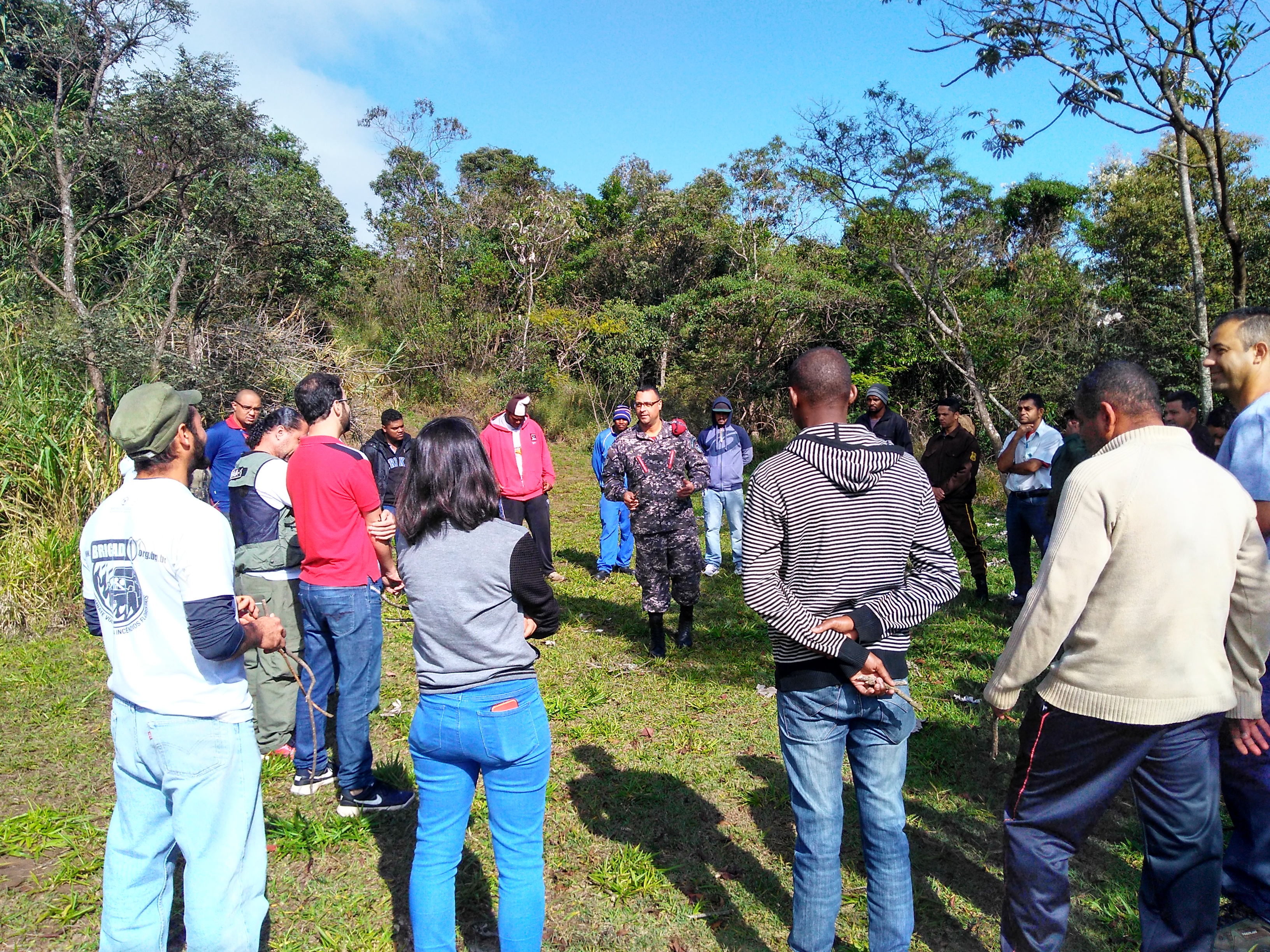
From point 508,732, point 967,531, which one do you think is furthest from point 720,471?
point 508,732

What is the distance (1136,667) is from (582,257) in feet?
71.9

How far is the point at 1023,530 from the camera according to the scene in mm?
7109

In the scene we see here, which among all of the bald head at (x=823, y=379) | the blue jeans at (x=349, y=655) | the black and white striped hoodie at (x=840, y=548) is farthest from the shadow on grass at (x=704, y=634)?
the bald head at (x=823, y=379)

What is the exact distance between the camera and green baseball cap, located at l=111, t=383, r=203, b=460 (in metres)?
2.41

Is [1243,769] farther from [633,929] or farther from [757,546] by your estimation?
[633,929]

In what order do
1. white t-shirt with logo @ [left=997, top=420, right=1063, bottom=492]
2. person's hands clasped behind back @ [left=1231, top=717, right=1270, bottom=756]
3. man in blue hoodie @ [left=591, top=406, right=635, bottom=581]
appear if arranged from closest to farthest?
1. person's hands clasped behind back @ [left=1231, top=717, right=1270, bottom=756]
2. white t-shirt with logo @ [left=997, top=420, right=1063, bottom=492]
3. man in blue hoodie @ [left=591, top=406, right=635, bottom=581]

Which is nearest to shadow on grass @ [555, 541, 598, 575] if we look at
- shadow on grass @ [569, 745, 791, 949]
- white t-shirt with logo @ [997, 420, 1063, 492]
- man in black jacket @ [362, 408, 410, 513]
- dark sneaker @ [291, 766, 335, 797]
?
man in black jacket @ [362, 408, 410, 513]

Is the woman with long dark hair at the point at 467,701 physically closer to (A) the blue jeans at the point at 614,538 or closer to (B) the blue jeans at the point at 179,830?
(B) the blue jeans at the point at 179,830

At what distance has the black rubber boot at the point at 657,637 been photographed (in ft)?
21.2

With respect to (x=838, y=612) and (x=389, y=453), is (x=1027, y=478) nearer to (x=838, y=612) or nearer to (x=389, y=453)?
(x=838, y=612)

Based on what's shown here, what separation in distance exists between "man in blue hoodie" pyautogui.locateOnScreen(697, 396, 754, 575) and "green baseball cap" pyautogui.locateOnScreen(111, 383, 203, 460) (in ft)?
21.9

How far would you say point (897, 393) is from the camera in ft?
60.4

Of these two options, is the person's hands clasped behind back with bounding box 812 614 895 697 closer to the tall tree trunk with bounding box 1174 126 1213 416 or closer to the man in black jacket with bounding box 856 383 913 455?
the tall tree trunk with bounding box 1174 126 1213 416

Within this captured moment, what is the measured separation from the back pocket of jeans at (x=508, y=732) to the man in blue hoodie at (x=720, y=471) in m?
6.33
